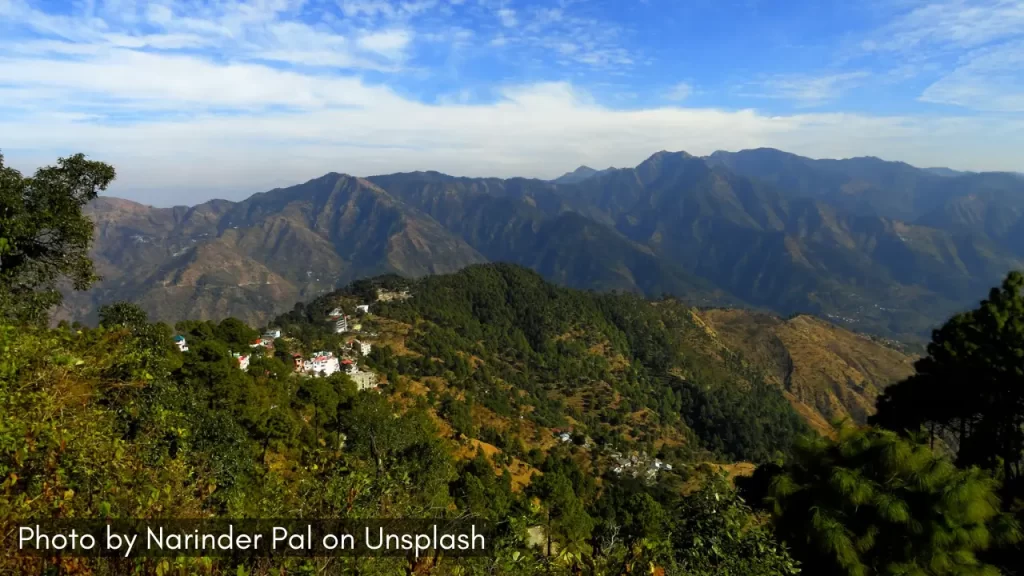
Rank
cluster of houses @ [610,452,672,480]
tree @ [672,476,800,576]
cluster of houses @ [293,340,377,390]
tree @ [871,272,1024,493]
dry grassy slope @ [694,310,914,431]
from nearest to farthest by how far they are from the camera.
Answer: tree @ [672,476,800,576] < tree @ [871,272,1024,493] < cluster of houses @ [293,340,377,390] < cluster of houses @ [610,452,672,480] < dry grassy slope @ [694,310,914,431]

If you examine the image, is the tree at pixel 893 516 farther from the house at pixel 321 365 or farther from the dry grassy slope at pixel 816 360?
the dry grassy slope at pixel 816 360

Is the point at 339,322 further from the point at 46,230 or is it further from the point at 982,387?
the point at 982,387

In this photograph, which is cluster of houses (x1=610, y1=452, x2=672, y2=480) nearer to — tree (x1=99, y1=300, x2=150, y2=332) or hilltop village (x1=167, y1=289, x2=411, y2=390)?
hilltop village (x1=167, y1=289, x2=411, y2=390)

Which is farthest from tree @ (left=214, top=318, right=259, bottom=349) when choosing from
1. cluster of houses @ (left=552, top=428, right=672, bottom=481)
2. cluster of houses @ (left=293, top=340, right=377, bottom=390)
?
cluster of houses @ (left=552, top=428, right=672, bottom=481)

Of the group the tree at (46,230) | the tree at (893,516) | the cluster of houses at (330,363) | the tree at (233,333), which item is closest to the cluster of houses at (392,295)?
the cluster of houses at (330,363)

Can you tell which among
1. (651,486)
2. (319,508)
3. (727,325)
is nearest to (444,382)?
(651,486)

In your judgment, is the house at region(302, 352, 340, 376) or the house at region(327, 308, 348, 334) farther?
the house at region(327, 308, 348, 334)
